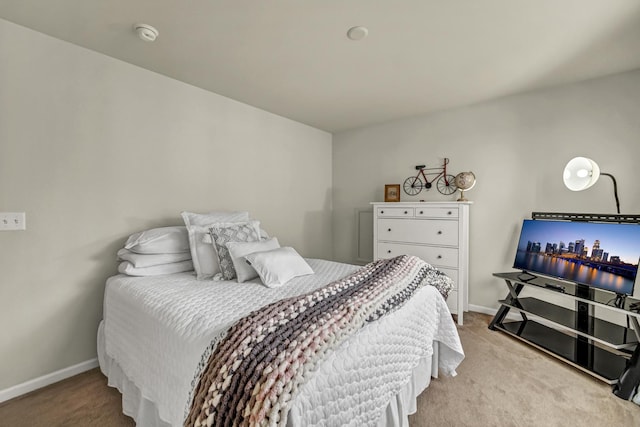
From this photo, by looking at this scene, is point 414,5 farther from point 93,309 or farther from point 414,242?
point 93,309

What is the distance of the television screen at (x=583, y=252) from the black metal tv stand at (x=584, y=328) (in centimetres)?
10

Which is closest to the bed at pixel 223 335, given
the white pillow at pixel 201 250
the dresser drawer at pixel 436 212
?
the white pillow at pixel 201 250

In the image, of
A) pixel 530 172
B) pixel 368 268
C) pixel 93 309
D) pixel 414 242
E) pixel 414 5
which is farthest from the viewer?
pixel 414 242

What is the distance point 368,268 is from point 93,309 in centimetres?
205

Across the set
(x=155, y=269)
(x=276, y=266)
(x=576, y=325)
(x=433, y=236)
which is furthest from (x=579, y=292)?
(x=155, y=269)

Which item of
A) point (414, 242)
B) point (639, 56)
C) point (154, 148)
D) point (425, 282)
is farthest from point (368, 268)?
point (639, 56)

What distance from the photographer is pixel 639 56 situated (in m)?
2.16

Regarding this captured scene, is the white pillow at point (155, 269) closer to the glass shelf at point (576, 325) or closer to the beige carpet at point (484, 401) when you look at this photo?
the beige carpet at point (484, 401)

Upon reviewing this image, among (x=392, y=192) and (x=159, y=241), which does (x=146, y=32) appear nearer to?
(x=159, y=241)

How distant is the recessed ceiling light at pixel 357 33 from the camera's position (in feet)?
5.96

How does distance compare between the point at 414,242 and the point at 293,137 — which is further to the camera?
the point at 293,137

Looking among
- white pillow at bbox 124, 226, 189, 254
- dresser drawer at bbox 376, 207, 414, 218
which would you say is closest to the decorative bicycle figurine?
dresser drawer at bbox 376, 207, 414, 218

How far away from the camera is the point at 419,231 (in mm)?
3096

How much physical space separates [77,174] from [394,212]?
9.46 feet
